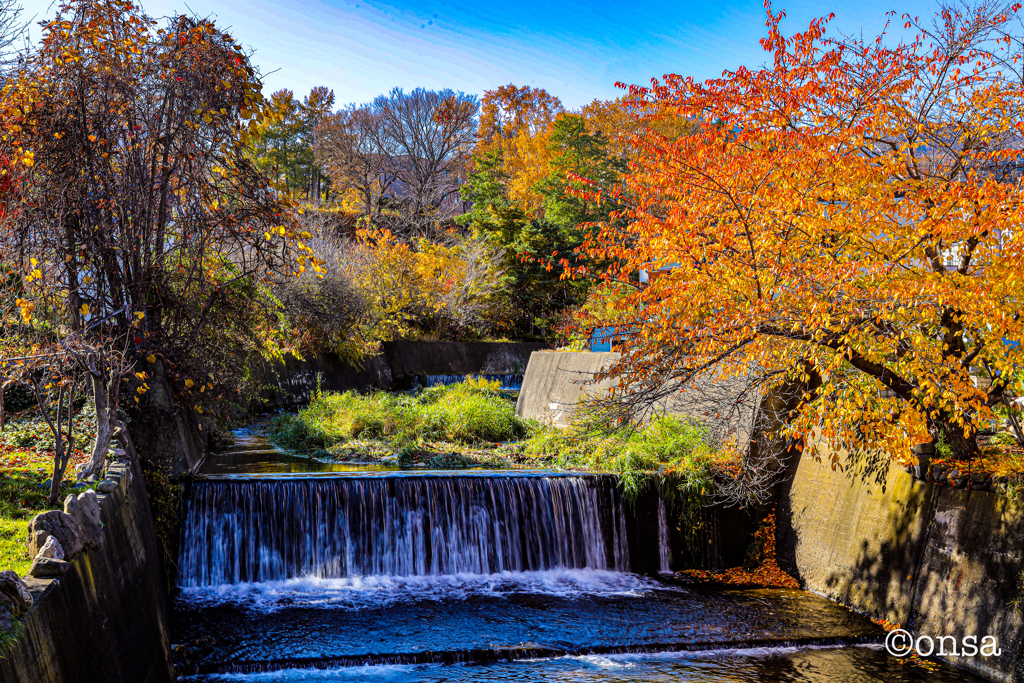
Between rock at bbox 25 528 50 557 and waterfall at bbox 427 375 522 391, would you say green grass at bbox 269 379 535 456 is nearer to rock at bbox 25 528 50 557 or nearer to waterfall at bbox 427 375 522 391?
waterfall at bbox 427 375 522 391

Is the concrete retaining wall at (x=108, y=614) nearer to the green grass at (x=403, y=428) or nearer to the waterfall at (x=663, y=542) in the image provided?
the waterfall at (x=663, y=542)

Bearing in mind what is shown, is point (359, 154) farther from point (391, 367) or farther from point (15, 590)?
point (15, 590)

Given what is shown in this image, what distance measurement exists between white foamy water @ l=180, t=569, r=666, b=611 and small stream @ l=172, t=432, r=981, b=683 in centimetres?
3

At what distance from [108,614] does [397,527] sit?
4.65 meters

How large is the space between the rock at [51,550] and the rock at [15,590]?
0.49 m

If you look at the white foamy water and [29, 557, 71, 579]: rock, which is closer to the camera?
[29, 557, 71, 579]: rock

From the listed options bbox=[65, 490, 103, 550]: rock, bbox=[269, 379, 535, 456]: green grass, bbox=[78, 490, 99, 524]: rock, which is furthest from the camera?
bbox=[269, 379, 535, 456]: green grass

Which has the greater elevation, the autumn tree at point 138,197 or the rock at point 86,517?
the autumn tree at point 138,197

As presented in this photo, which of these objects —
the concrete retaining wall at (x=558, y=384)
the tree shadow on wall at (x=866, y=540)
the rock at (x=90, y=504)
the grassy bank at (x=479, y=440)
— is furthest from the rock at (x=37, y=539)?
the concrete retaining wall at (x=558, y=384)

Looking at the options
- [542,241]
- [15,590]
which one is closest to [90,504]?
[15,590]

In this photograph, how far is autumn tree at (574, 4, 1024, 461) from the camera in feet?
22.7

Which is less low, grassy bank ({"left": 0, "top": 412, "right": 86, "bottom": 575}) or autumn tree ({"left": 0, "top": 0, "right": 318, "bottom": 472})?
autumn tree ({"left": 0, "top": 0, "right": 318, "bottom": 472})

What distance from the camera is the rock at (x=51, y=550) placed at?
439 cm

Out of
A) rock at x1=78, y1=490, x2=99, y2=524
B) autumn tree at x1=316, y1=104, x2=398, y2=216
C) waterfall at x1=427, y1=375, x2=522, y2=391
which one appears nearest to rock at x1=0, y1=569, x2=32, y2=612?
rock at x1=78, y1=490, x2=99, y2=524
